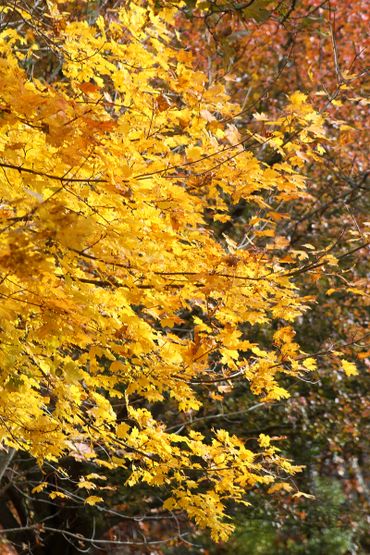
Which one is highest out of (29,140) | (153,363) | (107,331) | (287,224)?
(29,140)

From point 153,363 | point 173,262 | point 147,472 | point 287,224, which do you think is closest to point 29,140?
point 173,262

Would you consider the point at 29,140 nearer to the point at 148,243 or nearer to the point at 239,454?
the point at 148,243

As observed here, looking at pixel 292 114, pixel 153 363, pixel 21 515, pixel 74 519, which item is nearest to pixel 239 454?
pixel 153 363

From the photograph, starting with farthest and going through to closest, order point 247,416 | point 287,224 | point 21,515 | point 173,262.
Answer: point 21,515 < point 247,416 < point 287,224 < point 173,262

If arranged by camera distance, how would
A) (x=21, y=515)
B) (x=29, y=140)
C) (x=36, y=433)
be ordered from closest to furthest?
(x=29, y=140) → (x=36, y=433) → (x=21, y=515)

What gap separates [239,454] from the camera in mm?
4996

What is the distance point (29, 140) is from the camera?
140 inches

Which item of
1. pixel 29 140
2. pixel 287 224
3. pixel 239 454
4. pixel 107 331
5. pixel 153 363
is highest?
pixel 29 140

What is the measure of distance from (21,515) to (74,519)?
1.41 meters

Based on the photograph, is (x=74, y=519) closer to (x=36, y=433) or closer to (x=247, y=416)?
(x=247, y=416)

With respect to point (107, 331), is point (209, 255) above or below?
above

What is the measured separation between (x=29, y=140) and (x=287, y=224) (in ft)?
22.5

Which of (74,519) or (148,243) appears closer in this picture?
(148,243)

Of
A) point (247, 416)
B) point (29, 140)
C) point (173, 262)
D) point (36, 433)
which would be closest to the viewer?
point (29, 140)
